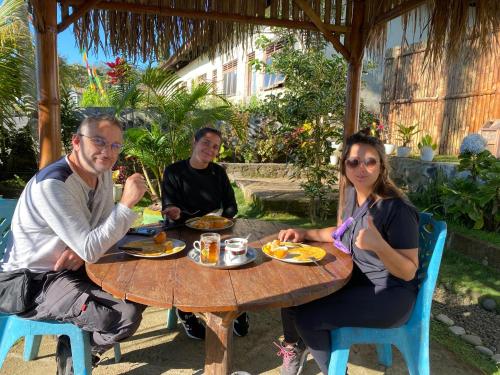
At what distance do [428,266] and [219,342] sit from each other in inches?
42.3

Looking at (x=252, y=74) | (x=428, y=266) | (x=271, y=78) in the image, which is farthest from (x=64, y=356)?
(x=252, y=74)

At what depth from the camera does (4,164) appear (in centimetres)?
686

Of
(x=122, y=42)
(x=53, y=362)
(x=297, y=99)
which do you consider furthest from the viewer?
(x=297, y=99)

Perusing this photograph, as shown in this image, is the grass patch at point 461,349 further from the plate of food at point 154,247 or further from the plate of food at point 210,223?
the plate of food at point 154,247

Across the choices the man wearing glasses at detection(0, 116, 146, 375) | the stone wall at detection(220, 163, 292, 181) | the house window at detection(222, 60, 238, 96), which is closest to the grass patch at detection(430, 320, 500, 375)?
the man wearing glasses at detection(0, 116, 146, 375)

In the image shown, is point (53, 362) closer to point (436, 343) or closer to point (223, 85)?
point (436, 343)

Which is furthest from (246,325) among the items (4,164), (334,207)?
(4,164)

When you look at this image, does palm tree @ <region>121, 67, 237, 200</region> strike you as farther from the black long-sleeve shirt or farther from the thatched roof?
the black long-sleeve shirt

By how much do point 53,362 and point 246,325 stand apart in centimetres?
122

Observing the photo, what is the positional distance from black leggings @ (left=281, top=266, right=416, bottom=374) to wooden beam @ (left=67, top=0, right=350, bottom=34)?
111 inches

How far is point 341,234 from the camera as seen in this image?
2145 mm

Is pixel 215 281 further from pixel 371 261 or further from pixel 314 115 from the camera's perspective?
pixel 314 115

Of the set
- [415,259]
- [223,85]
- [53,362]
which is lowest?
[53,362]

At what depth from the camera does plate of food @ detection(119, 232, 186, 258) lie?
1.85m
